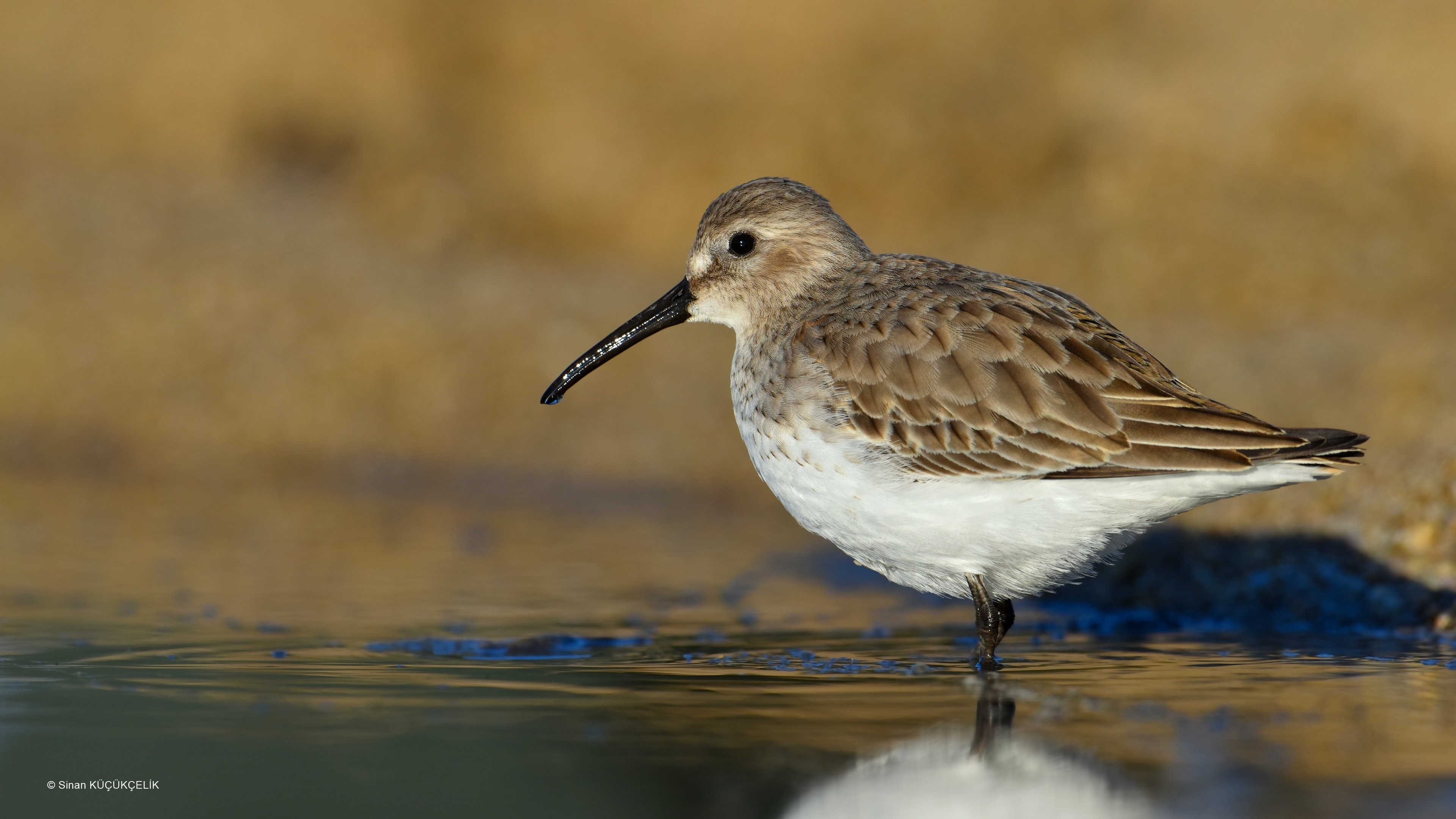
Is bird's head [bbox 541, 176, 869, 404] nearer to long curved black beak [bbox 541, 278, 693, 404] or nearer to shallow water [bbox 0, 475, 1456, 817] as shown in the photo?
long curved black beak [bbox 541, 278, 693, 404]

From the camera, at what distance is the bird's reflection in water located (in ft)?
13.8

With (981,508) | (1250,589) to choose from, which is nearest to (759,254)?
(981,508)

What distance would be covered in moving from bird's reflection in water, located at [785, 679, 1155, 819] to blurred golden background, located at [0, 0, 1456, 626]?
556 centimetres

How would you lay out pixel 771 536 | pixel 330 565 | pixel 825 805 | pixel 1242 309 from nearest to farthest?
pixel 825 805 → pixel 330 565 → pixel 771 536 → pixel 1242 309

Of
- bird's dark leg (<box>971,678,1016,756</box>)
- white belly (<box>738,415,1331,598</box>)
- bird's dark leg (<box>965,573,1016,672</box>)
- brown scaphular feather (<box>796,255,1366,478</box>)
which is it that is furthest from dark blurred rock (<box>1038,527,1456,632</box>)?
bird's dark leg (<box>971,678,1016,756</box>)

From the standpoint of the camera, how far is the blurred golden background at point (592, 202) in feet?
41.4

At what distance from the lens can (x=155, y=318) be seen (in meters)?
14.3

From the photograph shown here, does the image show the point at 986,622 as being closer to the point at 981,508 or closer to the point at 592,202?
the point at 981,508

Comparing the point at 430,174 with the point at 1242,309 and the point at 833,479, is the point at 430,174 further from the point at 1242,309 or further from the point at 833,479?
the point at 833,479

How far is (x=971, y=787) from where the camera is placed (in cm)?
445

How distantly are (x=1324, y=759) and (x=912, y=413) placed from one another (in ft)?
6.67

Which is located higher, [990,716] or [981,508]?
[981,508]

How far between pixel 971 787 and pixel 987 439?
1.72m

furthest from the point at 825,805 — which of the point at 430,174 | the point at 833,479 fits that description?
the point at 430,174
